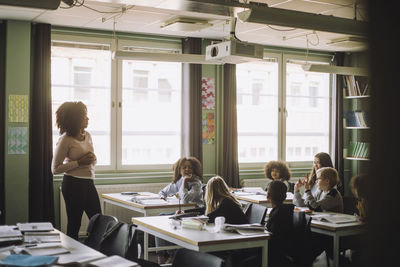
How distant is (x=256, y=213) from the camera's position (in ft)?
15.1

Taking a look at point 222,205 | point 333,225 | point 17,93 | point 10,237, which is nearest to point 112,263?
point 10,237

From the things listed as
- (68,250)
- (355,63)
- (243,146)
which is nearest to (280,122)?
(243,146)

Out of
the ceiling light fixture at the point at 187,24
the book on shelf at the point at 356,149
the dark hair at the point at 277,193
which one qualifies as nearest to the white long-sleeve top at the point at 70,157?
the dark hair at the point at 277,193

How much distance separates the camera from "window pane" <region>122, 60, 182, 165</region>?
24.5 feet

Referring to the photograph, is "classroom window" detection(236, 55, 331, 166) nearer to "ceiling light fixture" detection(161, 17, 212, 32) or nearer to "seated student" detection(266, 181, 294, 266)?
"ceiling light fixture" detection(161, 17, 212, 32)

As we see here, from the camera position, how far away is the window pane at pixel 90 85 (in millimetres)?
7008

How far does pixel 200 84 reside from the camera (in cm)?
768

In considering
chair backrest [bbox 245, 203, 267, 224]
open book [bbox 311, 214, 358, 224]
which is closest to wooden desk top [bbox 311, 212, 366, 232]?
open book [bbox 311, 214, 358, 224]

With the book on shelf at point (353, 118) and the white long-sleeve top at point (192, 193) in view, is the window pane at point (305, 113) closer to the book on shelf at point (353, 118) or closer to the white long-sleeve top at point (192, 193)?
the book on shelf at point (353, 118)

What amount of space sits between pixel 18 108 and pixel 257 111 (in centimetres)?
391

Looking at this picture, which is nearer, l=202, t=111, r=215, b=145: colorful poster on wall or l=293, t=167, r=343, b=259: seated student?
l=293, t=167, r=343, b=259: seated student

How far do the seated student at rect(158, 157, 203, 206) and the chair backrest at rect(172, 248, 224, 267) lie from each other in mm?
2882

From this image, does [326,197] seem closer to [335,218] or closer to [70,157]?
[335,218]

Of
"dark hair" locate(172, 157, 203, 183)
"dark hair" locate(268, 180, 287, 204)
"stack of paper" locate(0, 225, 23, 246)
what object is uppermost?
"dark hair" locate(172, 157, 203, 183)
